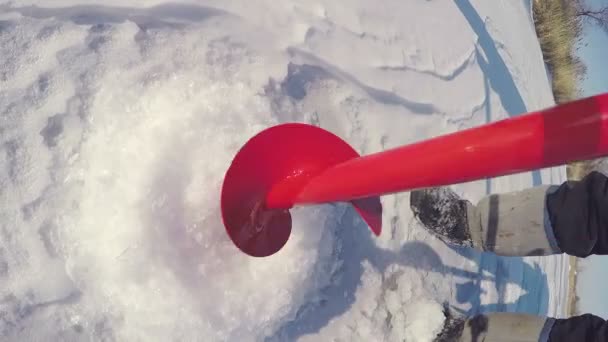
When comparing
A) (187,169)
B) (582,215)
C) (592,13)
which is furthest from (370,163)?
(592,13)

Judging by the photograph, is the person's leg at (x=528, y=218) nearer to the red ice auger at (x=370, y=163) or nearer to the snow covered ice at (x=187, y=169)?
A: the snow covered ice at (x=187, y=169)

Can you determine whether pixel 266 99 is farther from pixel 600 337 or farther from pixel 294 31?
pixel 600 337

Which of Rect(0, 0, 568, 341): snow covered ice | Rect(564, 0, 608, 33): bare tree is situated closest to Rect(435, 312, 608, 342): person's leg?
Rect(0, 0, 568, 341): snow covered ice

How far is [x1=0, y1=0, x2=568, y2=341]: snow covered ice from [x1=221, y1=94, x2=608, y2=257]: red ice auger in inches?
2.4

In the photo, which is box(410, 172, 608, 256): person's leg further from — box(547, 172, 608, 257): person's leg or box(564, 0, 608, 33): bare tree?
box(564, 0, 608, 33): bare tree

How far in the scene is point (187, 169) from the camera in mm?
820

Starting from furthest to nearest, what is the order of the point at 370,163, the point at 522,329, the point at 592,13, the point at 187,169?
1. the point at 592,13
2. the point at 522,329
3. the point at 187,169
4. the point at 370,163

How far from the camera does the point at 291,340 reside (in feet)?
2.98

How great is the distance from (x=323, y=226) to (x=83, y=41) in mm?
475

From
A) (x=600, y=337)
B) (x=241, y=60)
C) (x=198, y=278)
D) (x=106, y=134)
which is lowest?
(x=600, y=337)

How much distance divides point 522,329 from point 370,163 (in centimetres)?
50

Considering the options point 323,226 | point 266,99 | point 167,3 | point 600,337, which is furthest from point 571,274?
point 167,3

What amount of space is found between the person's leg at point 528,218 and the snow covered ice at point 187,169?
61 mm

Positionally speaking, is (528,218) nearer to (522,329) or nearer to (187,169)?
(522,329)
